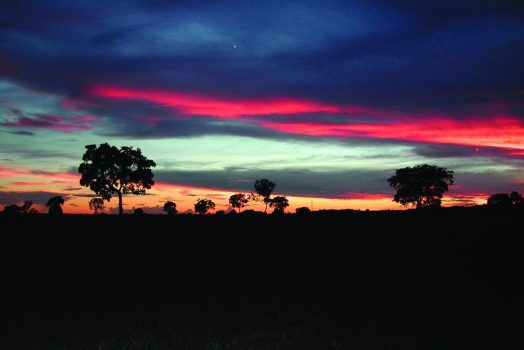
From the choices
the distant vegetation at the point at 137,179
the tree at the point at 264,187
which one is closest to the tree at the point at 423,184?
the distant vegetation at the point at 137,179

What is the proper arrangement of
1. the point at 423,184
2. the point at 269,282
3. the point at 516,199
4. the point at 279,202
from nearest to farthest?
the point at 269,282 < the point at 516,199 < the point at 423,184 < the point at 279,202

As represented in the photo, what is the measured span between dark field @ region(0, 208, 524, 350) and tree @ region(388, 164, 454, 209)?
232 ft

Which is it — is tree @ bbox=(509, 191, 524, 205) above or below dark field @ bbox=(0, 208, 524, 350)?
above

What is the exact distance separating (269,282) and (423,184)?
282 ft

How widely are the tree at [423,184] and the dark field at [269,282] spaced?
70.9 m

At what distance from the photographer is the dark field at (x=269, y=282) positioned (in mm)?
15703

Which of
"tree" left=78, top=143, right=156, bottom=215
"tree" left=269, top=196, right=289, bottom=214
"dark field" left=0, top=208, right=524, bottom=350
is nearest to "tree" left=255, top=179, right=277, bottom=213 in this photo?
"tree" left=269, top=196, right=289, bottom=214

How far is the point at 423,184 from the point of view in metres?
102

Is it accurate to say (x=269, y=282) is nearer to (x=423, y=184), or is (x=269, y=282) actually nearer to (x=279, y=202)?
Result: (x=423, y=184)

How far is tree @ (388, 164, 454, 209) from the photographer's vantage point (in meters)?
102

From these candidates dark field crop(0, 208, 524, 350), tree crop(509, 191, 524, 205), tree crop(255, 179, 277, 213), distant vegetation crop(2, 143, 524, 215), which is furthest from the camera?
tree crop(255, 179, 277, 213)

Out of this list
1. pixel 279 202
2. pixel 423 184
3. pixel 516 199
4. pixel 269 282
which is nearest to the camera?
pixel 269 282

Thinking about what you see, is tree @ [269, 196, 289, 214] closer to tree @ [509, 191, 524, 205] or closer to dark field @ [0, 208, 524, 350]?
tree @ [509, 191, 524, 205]

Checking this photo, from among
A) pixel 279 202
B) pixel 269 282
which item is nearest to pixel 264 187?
pixel 279 202
